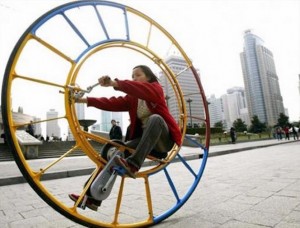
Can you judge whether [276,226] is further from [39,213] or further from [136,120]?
[39,213]

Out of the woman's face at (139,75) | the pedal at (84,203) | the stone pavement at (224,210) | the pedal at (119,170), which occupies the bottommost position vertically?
the stone pavement at (224,210)

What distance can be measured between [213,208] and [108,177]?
1.38m

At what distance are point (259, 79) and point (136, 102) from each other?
318ft

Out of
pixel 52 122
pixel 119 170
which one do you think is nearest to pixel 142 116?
pixel 119 170

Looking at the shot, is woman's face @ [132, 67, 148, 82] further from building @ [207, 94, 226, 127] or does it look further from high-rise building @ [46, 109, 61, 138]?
building @ [207, 94, 226, 127]

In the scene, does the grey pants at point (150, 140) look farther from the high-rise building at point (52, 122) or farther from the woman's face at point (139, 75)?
the high-rise building at point (52, 122)

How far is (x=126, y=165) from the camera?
2.08m

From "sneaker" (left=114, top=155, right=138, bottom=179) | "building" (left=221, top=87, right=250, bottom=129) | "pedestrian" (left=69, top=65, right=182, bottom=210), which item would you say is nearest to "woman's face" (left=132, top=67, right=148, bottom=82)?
"pedestrian" (left=69, top=65, right=182, bottom=210)

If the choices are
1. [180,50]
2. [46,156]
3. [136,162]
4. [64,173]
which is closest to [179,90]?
[180,50]

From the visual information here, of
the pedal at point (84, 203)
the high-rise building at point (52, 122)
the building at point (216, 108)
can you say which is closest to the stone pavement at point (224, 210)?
the pedal at point (84, 203)

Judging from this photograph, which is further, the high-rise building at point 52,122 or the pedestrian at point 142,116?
the high-rise building at point 52,122

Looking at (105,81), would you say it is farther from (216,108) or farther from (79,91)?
(216,108)

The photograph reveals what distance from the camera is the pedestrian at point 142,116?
2062 mm

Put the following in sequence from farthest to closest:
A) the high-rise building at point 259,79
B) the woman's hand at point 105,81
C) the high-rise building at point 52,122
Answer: the high-rise building at point 259,79 → the high-rise building at point 52,122 → the woman's hand at point 105,81
